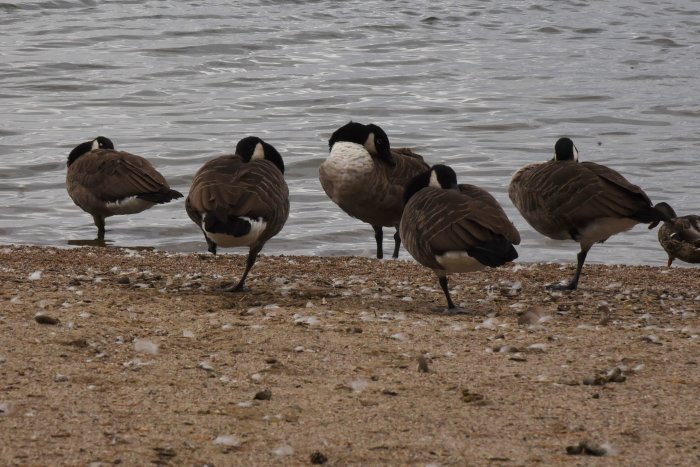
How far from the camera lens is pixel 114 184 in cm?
1241

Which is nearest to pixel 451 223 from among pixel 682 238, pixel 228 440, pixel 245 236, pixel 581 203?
pixel 245 236

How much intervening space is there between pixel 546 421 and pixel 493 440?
0.39 m

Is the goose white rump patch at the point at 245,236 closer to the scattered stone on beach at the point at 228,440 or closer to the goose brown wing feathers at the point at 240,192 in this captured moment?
the goose brown wing feathers at the point at 240,192

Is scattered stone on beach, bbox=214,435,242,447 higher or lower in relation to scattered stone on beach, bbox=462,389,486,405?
Answer: higher

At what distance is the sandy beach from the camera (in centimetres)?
501

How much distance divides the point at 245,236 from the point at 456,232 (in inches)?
62.2

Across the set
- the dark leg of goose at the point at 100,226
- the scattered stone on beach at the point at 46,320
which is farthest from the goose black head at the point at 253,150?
the dark leg of goose at the point at 100,226

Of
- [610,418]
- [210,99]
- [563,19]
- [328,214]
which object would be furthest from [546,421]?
[563,19]

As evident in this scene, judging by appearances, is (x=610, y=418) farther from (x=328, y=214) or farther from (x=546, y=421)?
(x=328, y=214)

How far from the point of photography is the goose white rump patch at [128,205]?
12461mm

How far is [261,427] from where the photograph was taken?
5.27 meters

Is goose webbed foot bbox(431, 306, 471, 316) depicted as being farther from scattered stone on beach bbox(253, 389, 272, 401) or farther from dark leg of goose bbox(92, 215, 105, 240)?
dark leg of goose bbox(92, 215, 105, 240)

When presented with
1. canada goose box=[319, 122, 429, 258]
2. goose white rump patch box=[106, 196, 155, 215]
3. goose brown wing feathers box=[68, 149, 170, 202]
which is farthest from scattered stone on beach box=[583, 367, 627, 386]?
goose white rump patch box=[106, 196, 155, 215]

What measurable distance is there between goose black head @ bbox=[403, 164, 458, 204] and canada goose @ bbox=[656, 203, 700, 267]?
12.0ft
